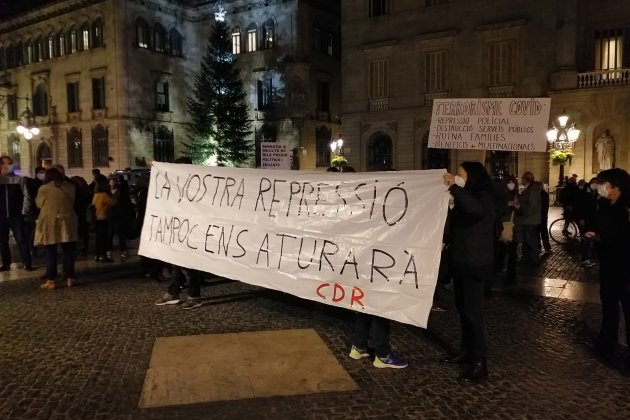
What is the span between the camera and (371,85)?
30.3 m

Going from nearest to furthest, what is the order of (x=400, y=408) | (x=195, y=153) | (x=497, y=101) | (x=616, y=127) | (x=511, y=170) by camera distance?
(x=400, y=408) < (x=497, y=101) < (x=616, y=127) < (x=511, y=170) < (x=195, y=153)

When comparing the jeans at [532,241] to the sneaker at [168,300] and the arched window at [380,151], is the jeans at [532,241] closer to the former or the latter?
the sneaker at [168,300]

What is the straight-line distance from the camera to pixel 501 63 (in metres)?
→ 26.7

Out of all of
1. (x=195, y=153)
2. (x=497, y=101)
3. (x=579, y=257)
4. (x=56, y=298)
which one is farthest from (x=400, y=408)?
(x=195, y=153)

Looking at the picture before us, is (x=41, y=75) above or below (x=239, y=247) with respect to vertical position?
above

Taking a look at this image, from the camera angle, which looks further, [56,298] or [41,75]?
[41,75]

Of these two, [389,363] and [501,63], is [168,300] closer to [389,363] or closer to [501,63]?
[389,363]

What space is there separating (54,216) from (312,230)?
4.82 meters

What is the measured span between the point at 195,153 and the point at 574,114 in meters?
24.8

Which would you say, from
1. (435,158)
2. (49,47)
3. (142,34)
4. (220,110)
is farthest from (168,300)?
(49,47)

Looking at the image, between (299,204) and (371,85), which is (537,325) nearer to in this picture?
(299,204)

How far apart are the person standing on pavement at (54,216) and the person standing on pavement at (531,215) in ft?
27.5

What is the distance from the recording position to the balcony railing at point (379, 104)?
97.8 feet

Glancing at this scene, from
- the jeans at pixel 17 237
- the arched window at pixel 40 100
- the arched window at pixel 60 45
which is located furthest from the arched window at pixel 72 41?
the jeans at pixel 17 237
